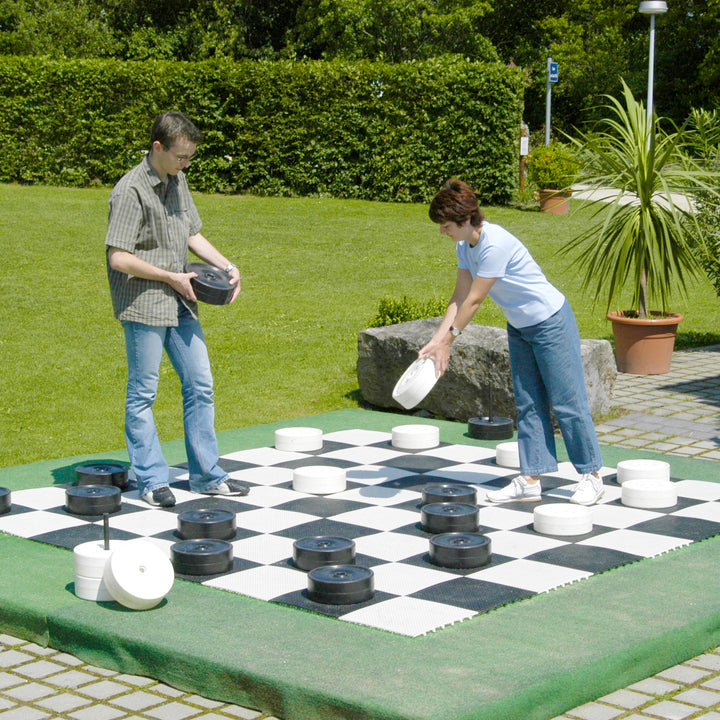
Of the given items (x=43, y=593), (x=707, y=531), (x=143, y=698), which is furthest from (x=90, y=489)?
(x=707, y=531)

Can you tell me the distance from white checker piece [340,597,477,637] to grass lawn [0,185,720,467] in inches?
139

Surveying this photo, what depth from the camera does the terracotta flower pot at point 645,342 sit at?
30.3 feet

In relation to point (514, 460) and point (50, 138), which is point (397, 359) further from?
point (50, 138)

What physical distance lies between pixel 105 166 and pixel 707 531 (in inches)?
663

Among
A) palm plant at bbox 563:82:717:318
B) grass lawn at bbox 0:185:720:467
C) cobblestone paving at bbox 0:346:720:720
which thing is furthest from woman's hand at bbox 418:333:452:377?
palm plant at bbox 563:82:717:318

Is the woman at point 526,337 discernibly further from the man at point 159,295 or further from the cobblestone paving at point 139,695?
the cobblestone paving at point 139,695

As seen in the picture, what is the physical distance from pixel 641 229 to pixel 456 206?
4.65 m

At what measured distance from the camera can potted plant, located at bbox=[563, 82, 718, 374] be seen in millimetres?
9148

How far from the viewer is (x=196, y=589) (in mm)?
4297

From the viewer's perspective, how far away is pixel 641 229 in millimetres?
9180

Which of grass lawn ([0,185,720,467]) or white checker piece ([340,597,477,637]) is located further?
grass lawn ([0,185,720,467])

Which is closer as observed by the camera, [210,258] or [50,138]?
[210,258]

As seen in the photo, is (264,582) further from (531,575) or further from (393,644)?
(531,575)

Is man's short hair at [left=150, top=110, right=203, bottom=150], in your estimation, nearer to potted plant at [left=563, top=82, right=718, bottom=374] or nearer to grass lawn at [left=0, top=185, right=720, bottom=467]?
grass lawn at [left=0, top=185, right=720, bottom=467]
